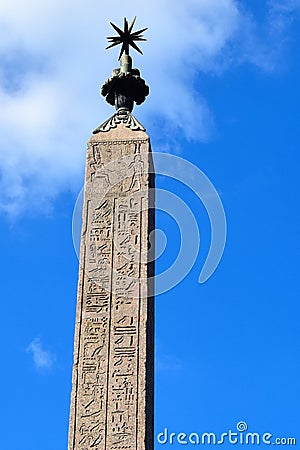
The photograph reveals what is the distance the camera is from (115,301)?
9.57 metres

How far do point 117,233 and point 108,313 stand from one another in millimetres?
870

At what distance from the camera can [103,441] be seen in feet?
29.1

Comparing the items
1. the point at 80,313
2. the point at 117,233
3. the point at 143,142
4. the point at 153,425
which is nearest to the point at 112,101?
the point at 143,142

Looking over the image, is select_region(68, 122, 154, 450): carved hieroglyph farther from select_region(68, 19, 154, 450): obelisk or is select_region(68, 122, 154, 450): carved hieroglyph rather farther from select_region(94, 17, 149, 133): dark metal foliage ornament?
select_region(94, 17, 149, 133): dark metal foliage ornament

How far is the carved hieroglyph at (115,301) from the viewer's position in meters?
8.98

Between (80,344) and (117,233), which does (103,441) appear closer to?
(80,344)

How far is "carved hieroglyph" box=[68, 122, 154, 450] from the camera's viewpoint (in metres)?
8.98

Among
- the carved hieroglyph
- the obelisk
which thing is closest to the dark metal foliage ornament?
the obelisk

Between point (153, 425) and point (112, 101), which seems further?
point (112, 101)

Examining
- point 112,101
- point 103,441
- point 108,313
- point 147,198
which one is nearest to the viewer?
point 103,441

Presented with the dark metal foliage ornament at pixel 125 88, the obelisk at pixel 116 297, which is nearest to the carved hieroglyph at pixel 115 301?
the obelisk at pixel 116 297

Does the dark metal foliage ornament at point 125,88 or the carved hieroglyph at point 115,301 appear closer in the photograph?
the carved hieroglyph at point 115,301

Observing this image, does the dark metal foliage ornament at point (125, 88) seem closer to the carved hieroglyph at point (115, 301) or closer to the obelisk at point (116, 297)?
the obelisk at point (116, 297)

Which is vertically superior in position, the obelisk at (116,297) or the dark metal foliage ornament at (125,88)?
the dark metal foliage ornament at (125,88)
